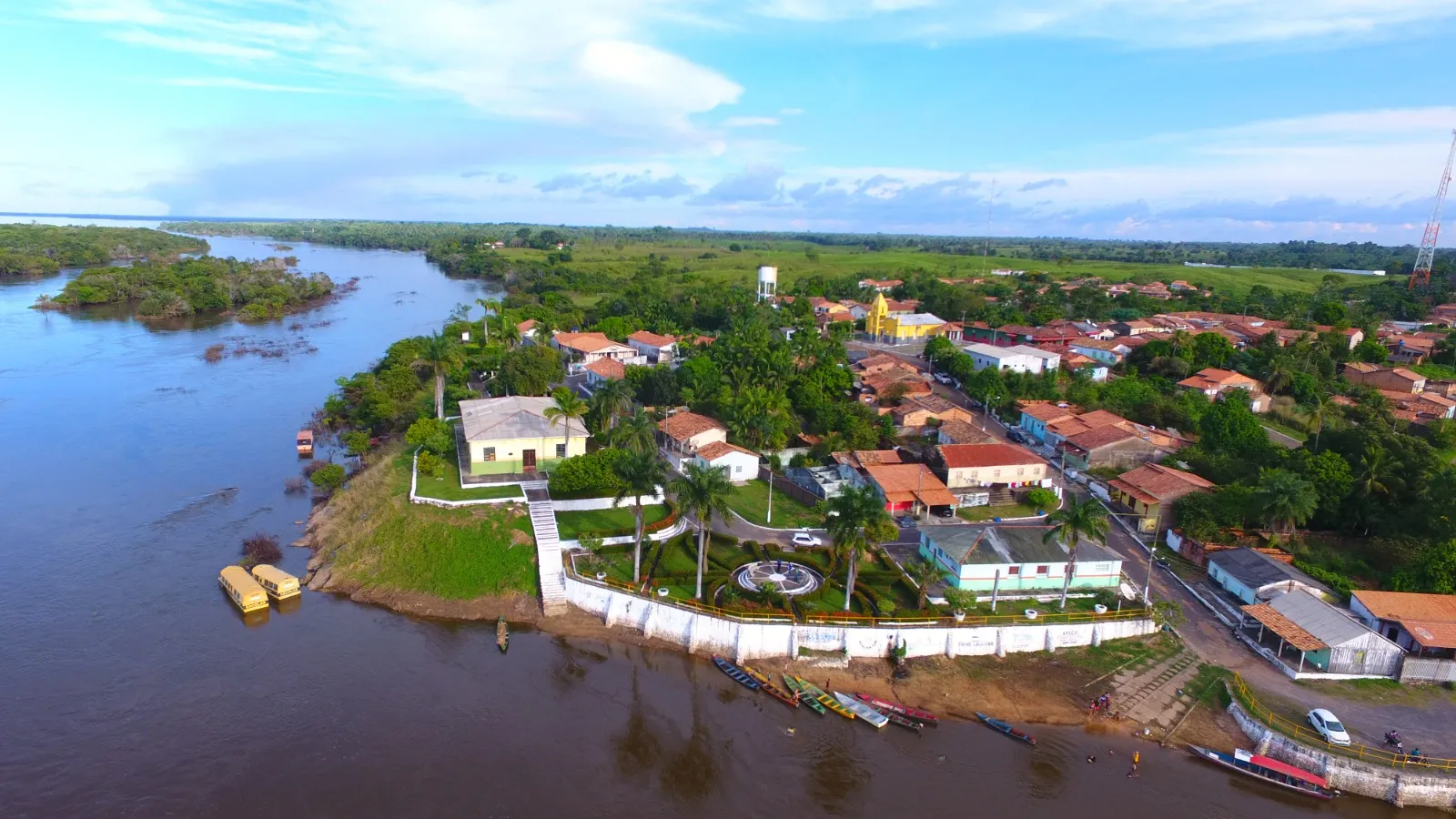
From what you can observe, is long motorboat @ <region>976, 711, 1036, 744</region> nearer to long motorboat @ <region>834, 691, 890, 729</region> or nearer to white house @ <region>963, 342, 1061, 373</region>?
long motorboat @ <region>834, 691, 890, 729</region>

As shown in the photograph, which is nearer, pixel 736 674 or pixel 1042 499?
pixel 736 674

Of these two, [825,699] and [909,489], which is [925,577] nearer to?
[825,699]

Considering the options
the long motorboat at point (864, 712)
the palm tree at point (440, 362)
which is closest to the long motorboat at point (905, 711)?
the long motorboat at point (864, 712)

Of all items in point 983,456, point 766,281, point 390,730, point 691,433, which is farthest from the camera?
point 766,281

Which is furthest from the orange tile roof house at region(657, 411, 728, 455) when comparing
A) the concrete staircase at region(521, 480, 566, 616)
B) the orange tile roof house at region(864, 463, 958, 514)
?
the concrete staircase at region(521, 480, 566, 616)

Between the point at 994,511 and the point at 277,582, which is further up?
the point at 994,511

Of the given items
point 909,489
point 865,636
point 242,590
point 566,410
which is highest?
point 566,410

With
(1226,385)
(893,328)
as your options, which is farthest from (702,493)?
(893,328)
